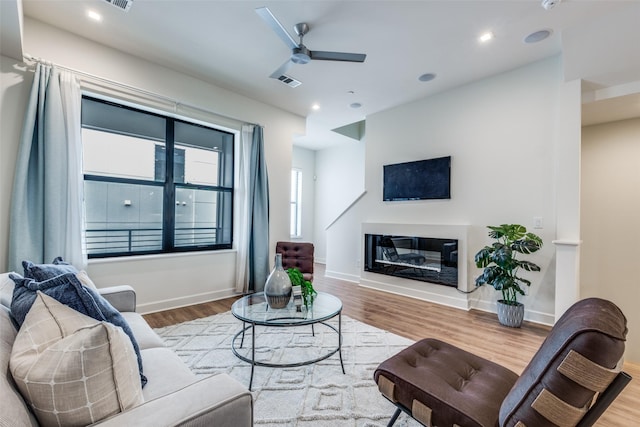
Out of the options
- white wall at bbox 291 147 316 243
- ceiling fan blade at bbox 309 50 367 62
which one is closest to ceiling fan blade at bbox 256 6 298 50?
ceiling fan blade at bbox 309 50 367 62

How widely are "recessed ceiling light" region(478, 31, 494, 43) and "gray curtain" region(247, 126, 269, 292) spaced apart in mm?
2972

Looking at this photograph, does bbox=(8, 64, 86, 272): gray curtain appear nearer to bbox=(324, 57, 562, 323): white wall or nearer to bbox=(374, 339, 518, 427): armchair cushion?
bbox=(374, 339, 518, 427): armchair cushion

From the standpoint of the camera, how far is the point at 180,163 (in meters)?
3.87

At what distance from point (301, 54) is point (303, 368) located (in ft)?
8.65

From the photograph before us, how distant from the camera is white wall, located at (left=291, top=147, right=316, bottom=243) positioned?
7535 millimetres

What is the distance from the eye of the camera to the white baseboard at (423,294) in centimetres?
372

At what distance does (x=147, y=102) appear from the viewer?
3.35 meters

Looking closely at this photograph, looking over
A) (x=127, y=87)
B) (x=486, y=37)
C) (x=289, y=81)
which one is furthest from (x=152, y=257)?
(x=486, y=37)

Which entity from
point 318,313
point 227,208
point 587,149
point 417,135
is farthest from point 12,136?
point 587,149

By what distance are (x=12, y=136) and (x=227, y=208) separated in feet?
7.63

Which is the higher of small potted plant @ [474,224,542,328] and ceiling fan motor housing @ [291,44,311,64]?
ceiling fan motor housing @ [291,44,311,64]

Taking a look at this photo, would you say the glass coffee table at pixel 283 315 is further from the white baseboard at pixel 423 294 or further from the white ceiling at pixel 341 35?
the white ceiling at pixel 341 35

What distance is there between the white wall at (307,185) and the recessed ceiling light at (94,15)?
16.5 feet

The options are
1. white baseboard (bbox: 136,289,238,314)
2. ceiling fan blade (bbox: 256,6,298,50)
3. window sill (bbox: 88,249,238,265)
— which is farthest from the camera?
white baseboard (bbox: 136,289,238,314)
